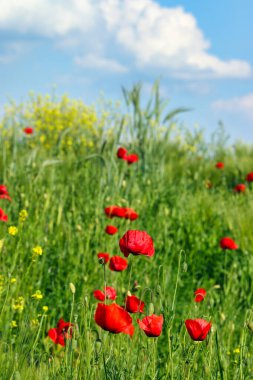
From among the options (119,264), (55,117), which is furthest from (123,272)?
(55,117)

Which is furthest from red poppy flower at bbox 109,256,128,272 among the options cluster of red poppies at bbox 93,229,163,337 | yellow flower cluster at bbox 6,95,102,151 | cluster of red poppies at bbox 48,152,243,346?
yellow flower cluster at bbox 6,95,102,151

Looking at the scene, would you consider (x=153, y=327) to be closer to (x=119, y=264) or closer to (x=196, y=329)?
(x=196, y=329)

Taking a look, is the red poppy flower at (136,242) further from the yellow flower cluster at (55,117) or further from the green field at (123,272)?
the yellow flower cluster at (55,117)

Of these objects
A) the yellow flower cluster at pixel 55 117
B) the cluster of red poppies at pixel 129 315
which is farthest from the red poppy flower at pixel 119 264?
the yellow flower cluster at pixel 55 117

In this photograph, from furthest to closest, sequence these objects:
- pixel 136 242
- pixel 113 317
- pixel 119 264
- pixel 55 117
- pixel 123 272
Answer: pixel 55 117
pixel 123 272
pixel 119 264
pixel 136 242
pixel 113 317

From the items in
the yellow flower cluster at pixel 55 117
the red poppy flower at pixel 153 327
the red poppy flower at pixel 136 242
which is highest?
the yellow flower cluster at pixel 55 117

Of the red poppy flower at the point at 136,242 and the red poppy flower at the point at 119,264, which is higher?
the red poppy flower at the point at 136,242

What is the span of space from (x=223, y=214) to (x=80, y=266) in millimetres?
1748

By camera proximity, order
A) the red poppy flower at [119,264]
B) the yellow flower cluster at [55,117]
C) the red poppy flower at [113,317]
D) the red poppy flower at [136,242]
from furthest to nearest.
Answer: the yellow flower cluster at [55,117]
the red poppy flower at [119,264]
the red poppy flower at [136,242]
the red poppy flower at [113,317]

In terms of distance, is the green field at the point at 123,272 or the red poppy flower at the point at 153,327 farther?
the green field at the point at 123,272

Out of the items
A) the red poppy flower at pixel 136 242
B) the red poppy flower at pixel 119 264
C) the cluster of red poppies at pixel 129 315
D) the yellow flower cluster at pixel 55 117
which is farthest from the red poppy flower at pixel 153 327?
the yellow flower cluster at pixel 55 117

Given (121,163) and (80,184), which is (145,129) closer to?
(121,163)

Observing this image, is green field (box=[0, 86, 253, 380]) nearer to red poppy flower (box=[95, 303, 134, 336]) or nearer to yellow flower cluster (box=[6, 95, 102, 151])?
red poppy flower (box=[95, 303, 134, 336])

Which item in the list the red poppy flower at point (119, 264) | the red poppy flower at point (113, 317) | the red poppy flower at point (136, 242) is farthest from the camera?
the red poppy flower at point (119, 264)
